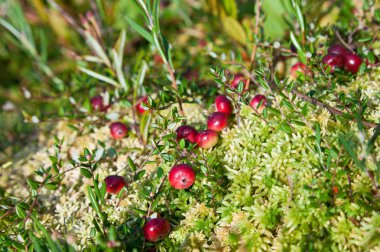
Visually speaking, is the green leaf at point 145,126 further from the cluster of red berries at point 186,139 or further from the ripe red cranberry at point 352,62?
the ripe red cranberry at point 352,62

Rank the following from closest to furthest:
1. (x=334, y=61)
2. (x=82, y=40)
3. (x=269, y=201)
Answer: (x=269, y=201) → (x=334, y=61) → (x=82, y=40)

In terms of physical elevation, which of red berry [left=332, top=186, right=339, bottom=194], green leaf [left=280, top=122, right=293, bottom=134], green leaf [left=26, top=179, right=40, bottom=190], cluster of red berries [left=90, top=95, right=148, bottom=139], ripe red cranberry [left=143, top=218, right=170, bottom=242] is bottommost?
red berry [left=332, top=186, right=339, bottom=194]

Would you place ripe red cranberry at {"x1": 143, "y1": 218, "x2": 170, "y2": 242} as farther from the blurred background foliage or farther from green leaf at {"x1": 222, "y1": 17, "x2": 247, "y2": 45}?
green leaf at {"x1": 222, "y1": 17, "x2": 247, "y2": 45}

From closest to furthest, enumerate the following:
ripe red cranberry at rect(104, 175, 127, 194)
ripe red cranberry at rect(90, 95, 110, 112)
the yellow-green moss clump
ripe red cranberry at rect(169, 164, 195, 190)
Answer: the yellow-green moss clump
ripe red cranberry at rect(169, 164, 195, 190)
ripe red cranberry at rect(104, 175, 127, 194)
ripe red cranberry at rect(90, 95, 110, 112)

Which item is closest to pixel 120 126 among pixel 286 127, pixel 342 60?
pixel 286 127

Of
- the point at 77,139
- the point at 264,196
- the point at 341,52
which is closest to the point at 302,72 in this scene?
the point at 341,52

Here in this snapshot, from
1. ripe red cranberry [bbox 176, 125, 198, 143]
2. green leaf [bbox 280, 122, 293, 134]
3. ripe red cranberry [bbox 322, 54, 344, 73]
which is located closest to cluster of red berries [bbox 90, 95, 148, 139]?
ripe red cranberry [bbox 176, 125, 198, 143]

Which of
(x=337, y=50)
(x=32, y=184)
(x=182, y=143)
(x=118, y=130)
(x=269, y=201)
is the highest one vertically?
(x=32, y=184)

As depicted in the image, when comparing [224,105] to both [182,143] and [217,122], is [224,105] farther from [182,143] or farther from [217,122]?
[182,143]
